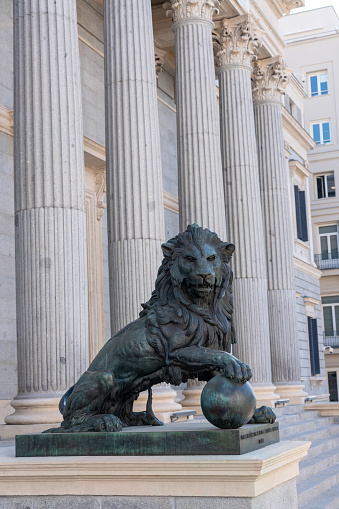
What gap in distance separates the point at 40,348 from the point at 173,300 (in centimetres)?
560

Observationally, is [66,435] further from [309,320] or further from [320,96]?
[320,96]

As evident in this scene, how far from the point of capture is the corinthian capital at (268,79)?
2458cm

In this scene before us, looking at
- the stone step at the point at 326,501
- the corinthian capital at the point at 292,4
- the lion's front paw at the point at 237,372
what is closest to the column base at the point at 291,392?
the stone step at the point at 326,501

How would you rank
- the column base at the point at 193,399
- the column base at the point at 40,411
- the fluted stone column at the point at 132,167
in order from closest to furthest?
the column base at the point at 40,411, the fluted stone column at the point at 132,167, the column base at the point at 193,399

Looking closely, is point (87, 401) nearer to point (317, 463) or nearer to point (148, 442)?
point (148, 442)

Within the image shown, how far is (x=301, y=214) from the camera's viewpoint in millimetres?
37250

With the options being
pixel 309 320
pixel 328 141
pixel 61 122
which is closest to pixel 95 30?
pixel 61 122

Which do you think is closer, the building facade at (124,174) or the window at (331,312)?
the building facade at (124,174)

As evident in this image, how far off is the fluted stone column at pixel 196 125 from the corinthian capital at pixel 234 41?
10.9 feet

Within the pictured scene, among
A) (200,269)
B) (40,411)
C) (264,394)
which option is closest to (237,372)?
(200,269)

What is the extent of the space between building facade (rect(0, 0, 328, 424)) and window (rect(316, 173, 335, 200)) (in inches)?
970

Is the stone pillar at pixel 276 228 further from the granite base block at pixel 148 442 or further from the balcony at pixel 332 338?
the balcony at pixel 332 338

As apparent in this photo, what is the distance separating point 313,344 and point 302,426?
62.3ft

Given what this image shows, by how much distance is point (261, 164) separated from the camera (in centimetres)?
2444
